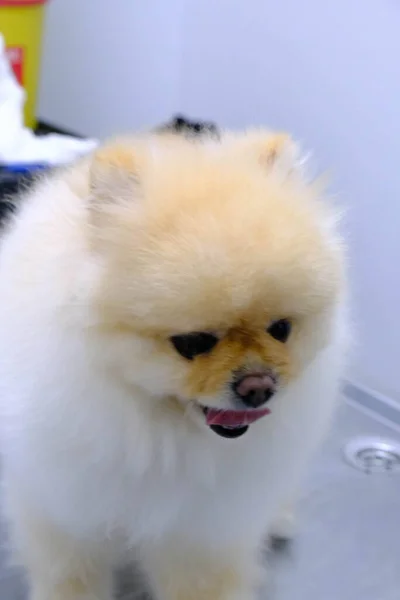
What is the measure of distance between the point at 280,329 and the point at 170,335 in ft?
0.28

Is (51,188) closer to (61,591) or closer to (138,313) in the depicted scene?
(138,313)

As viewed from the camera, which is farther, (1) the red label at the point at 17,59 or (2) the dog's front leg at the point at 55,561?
(1) the red label at the point at 17,59

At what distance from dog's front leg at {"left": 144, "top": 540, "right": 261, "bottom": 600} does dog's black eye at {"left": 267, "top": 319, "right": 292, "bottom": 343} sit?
281 mm

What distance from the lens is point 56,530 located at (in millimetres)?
862

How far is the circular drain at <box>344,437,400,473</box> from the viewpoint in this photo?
122 centimetres

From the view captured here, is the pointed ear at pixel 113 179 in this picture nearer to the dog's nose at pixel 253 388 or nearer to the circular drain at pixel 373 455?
the dog's nose at pixel 253 388

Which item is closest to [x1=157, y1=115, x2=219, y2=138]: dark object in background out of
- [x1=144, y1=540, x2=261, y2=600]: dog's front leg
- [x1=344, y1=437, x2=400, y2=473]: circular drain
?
[x1=144, y1=540, x2=261, y2=600]: dog's front leg

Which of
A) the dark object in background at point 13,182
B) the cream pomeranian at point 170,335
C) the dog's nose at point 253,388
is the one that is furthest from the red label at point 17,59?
the dog's nose at point 253,388

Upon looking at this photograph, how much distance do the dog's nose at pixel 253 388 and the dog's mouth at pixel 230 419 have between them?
3cm

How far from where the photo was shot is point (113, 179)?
24.5 inches

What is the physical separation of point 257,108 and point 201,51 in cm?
18

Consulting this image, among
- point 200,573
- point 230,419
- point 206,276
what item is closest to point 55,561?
point 200,573

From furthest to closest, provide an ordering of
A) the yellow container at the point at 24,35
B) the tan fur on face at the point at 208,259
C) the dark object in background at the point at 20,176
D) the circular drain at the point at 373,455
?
the yellow container at the point at 24,35 < the circular drain at the point at 373,455 < the dark object in background at the point at 20,176 < the tan fur on face at the point at 208,259

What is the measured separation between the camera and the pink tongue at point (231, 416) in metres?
0.65
